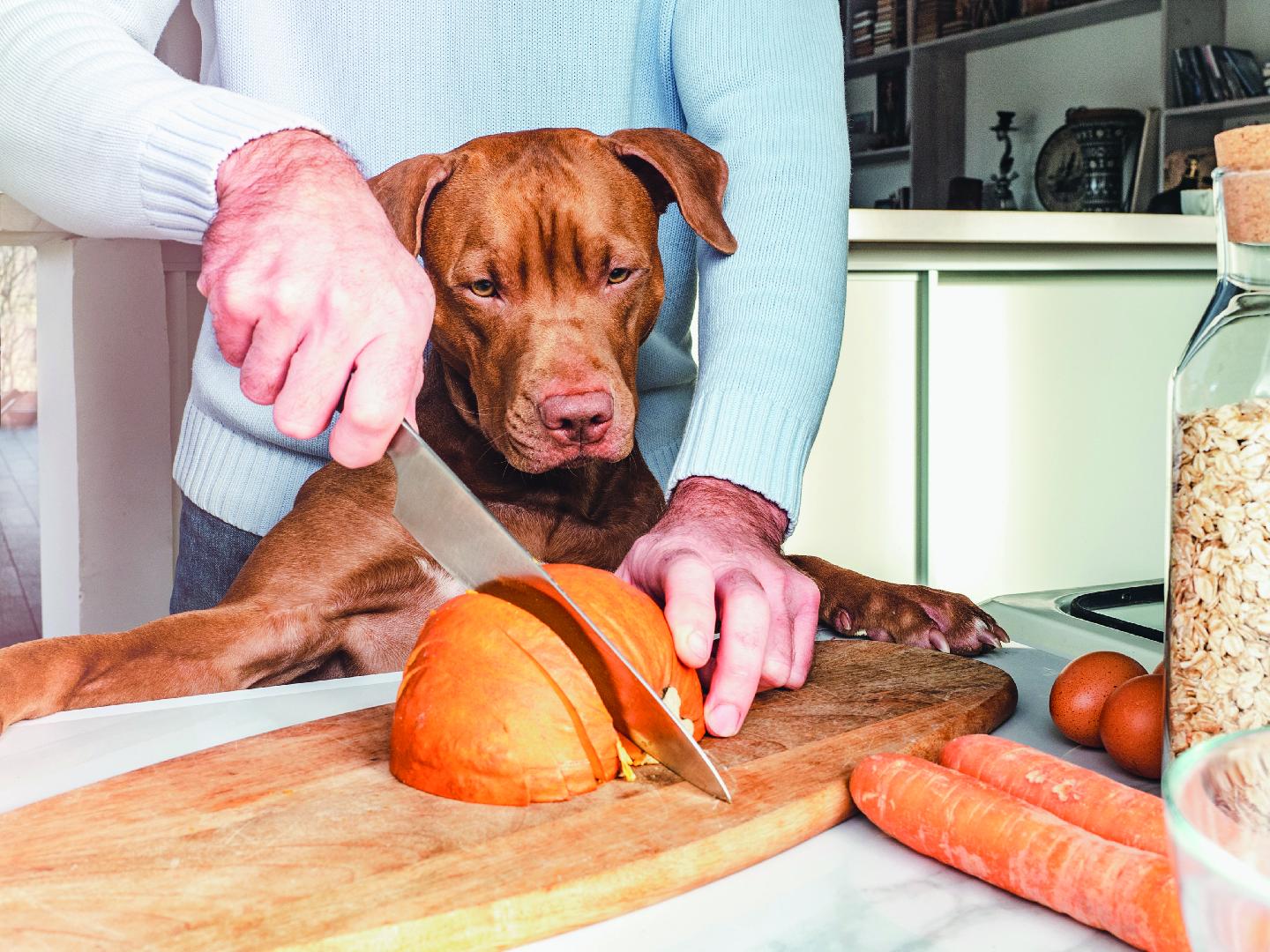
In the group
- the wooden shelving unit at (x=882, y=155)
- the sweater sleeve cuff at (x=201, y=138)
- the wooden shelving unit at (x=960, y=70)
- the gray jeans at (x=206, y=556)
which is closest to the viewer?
the sweater sleeve cuff at (x=201, y=138)

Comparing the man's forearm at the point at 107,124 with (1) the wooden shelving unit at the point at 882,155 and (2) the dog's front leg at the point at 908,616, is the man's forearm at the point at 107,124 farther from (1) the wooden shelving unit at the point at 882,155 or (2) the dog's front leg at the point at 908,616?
(1) the wooden shelving unit at the point at 882,155

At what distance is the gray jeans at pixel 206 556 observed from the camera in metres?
1.68

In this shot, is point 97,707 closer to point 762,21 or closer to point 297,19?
point 297,19

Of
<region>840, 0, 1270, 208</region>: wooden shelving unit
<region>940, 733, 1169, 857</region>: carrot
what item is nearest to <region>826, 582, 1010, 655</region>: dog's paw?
<region>940, 733, 1169, 857</region>: carrot

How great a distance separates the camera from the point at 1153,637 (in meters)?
1.21

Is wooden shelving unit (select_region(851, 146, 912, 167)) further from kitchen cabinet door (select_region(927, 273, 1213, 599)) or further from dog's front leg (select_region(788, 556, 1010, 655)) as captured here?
dog's front leg (select_region(788, 556, 1010, 655))

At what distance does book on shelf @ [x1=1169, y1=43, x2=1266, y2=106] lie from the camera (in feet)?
15.5

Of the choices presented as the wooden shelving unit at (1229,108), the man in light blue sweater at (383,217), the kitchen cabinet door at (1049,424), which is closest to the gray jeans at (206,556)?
the man in light blue sweater at (383,217)

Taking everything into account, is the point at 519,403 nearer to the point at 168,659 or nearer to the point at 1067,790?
the point at 168,659

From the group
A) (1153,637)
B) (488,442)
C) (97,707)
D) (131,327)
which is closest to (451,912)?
(97,707)

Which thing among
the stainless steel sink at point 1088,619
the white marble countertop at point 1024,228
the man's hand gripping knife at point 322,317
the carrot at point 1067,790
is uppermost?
the white marble countertop at point 1024,228

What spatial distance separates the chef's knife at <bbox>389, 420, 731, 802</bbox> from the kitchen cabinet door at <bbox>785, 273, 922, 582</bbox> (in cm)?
186

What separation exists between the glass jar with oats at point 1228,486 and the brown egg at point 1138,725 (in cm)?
14

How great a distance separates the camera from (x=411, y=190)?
1551 mm
